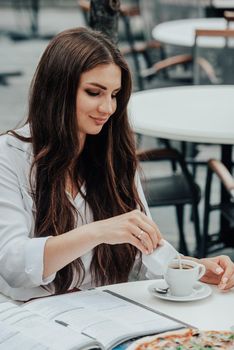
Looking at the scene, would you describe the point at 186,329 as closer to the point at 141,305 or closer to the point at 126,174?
the point at 141,305

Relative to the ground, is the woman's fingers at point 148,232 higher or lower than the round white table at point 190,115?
higher

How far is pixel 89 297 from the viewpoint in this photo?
2.11 meters

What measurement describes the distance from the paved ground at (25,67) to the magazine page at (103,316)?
38.5 inches

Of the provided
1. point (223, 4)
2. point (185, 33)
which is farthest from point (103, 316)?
point (223, 4)

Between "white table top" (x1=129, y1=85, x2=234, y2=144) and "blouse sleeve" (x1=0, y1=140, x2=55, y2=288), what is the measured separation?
1519 mm

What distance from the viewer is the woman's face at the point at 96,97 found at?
2.38m

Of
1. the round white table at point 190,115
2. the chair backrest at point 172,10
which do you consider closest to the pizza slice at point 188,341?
the round white table at point 190,115

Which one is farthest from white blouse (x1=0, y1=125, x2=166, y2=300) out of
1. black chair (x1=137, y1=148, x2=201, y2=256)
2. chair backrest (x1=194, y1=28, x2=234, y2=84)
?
chair backrest (x1=194, y1=28, x2=234, y2=84)

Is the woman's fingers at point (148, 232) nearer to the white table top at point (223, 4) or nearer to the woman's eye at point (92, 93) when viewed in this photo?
the woman's eye at point (92, 93)

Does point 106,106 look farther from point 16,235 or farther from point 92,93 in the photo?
point 16,235

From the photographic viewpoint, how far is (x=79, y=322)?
1.93m

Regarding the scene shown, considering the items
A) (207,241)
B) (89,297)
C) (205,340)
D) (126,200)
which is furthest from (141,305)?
(207,241)

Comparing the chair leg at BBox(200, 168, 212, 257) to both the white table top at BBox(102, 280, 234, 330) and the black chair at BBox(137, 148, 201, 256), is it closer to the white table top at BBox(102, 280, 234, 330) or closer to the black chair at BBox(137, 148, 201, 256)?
the black chair at BBox(137, 148, 201, 256)

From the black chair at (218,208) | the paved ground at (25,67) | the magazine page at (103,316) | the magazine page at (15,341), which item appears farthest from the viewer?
the paved ground at (25,67)
